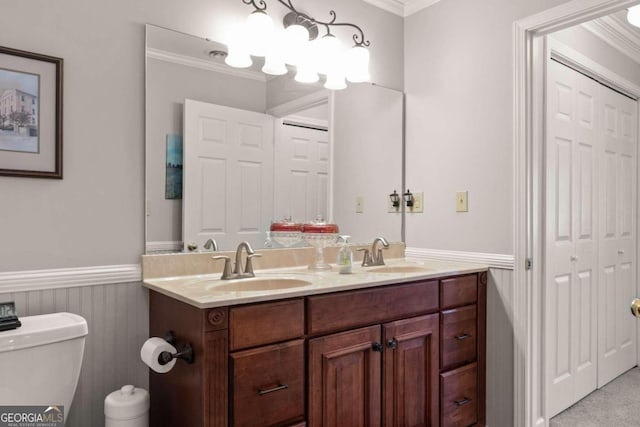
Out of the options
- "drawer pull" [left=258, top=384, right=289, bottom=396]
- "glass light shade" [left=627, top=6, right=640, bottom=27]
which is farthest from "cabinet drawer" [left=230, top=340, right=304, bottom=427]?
"glass light shade" [left=627, top=6, right=640, bottom=27]

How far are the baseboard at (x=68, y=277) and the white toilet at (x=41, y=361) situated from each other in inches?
5.4

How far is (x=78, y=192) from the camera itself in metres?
1.61

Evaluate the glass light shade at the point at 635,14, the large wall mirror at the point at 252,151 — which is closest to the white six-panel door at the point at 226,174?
the large wall mirror at the point at 252,151

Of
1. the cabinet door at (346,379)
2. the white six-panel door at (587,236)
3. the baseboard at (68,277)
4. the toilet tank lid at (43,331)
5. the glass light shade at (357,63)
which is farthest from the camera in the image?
the white six-panel door at (587,236)

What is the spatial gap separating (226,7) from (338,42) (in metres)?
0.66

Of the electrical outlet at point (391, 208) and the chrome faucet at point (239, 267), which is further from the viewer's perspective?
the electrical outlet at point (391, 208)

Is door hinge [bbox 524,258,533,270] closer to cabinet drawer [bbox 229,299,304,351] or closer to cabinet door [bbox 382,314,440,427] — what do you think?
cabinet door [bbox 382,314,440,427]

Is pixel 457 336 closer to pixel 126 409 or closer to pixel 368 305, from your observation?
pixel 368 305

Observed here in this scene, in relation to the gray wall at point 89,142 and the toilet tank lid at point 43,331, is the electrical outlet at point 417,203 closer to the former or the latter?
the gray wall at point 89,142

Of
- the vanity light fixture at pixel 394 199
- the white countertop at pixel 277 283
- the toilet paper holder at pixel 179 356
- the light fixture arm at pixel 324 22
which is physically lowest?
the toilet paper holder at pixel 179 356

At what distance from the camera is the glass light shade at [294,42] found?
6.86 ft

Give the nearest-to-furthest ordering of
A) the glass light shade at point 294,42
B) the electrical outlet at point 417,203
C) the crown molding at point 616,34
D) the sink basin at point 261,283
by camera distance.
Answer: the sink basin at point 261,283 → the glass light shade at point 294,42 → the electrical outlet at point 417,203 → the crown molding at point 616,34

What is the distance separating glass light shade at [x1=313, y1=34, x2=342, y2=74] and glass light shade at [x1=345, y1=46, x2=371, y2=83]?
0.23 feet

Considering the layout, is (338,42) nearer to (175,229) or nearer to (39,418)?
(175,229)
